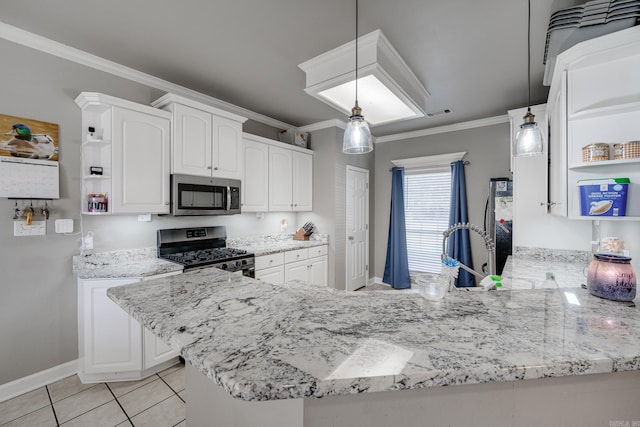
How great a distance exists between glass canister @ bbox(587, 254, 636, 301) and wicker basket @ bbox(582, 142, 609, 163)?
1026 mm

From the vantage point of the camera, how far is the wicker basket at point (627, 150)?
5.32ft

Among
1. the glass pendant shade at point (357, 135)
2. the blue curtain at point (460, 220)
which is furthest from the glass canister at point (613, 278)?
the blue curtain at point (460, 220)

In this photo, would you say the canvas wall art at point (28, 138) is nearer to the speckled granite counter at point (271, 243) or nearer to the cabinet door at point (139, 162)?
the cabinet door at point (139, 162)

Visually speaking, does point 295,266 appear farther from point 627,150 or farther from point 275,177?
point 627,150

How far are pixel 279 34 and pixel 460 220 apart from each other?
11.3ft

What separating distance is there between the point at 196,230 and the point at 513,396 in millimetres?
3041

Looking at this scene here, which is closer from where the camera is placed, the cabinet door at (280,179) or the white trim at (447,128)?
the cabinet door at (280,179)

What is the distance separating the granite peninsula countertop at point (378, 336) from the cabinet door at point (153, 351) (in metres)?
1.42

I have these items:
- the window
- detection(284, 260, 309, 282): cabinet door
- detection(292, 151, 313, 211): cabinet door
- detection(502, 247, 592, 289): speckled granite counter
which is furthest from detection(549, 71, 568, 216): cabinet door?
detection(292, 151, 313, 211): cabinet door

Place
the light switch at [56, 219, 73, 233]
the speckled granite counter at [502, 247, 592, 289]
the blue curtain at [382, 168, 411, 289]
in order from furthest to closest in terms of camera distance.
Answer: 1. the blue curtain at [382, 168, 411, 289]
2. the light switch at [56, 219, 73, 233]
3. the speckled granite counter at [502, 247, 592, 289]

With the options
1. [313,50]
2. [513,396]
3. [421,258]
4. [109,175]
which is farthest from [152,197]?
[421,258]

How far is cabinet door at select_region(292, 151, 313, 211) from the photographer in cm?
400

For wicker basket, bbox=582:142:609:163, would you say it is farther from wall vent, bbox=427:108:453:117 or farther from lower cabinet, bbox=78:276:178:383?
lower cabinet, bbox=78:276:178:383

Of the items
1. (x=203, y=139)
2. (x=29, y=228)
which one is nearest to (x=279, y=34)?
(x=203, y=139)
